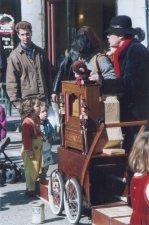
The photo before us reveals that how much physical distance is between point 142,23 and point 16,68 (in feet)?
Result: 16.3

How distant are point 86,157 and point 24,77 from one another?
8.35ft

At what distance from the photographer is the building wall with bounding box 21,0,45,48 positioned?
16.4 metres

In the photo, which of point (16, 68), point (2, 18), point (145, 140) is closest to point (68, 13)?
point (2, 18)

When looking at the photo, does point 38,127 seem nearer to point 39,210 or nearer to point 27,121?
point 27,121

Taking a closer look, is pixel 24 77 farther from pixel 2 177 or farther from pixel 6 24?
pixel 6 24

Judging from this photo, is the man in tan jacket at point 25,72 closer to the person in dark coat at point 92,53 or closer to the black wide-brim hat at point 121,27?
the person in dark coat at point 92,53

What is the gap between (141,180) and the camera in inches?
195

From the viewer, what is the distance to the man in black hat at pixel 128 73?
6.38 meters

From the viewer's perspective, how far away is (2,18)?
17062 millimetres

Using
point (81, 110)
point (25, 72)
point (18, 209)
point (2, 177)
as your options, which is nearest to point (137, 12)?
point (25, 72)

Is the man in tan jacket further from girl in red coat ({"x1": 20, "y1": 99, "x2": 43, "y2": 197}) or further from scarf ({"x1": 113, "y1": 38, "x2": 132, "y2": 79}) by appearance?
Result: scarf ({"x1": 113, "y1": 38, "x2": 132, "y2": 79})

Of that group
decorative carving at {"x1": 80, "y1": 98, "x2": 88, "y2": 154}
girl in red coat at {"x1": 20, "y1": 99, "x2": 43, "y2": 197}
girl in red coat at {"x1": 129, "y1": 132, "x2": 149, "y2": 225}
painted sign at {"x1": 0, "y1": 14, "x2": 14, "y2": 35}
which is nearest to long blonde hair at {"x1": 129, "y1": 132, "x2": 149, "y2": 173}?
girl in red coat at {"x1": 129, "y1": 132, "x2": 149, "y2": 225}

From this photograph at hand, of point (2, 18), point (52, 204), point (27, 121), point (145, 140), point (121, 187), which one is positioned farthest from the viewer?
point (2, 18)

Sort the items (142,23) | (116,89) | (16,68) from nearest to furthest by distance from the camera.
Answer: (116,89), (16,68), (142,23)
